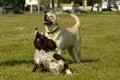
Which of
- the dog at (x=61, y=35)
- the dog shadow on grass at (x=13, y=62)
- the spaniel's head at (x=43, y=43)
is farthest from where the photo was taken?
the dog shadow on grass at (x=13, y=62)

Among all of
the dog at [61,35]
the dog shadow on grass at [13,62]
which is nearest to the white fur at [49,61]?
the dog at [61,35]

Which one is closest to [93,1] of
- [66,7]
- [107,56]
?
[66,7]

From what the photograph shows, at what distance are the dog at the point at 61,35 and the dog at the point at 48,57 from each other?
0.77 m

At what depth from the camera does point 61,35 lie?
1032 centimetres

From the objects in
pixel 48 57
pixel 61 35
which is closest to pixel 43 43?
pixel 48 57

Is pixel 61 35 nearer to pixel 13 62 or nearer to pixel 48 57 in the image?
pixel 48 57

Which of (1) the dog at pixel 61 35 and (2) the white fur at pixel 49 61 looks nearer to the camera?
(2) the white fur at pixel 49 61

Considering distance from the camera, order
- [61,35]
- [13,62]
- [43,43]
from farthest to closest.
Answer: [13,62] → [61,35] → [43,43]

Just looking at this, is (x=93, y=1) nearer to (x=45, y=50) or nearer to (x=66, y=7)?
(x=66, y=7)

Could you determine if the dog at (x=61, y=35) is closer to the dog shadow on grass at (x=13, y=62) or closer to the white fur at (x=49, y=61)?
the white fur at (x=49, y=61)

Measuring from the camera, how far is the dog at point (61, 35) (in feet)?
31.4

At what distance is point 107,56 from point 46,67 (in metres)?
4.16

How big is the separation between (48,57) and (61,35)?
5.21 ft

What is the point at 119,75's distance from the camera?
9000mm
